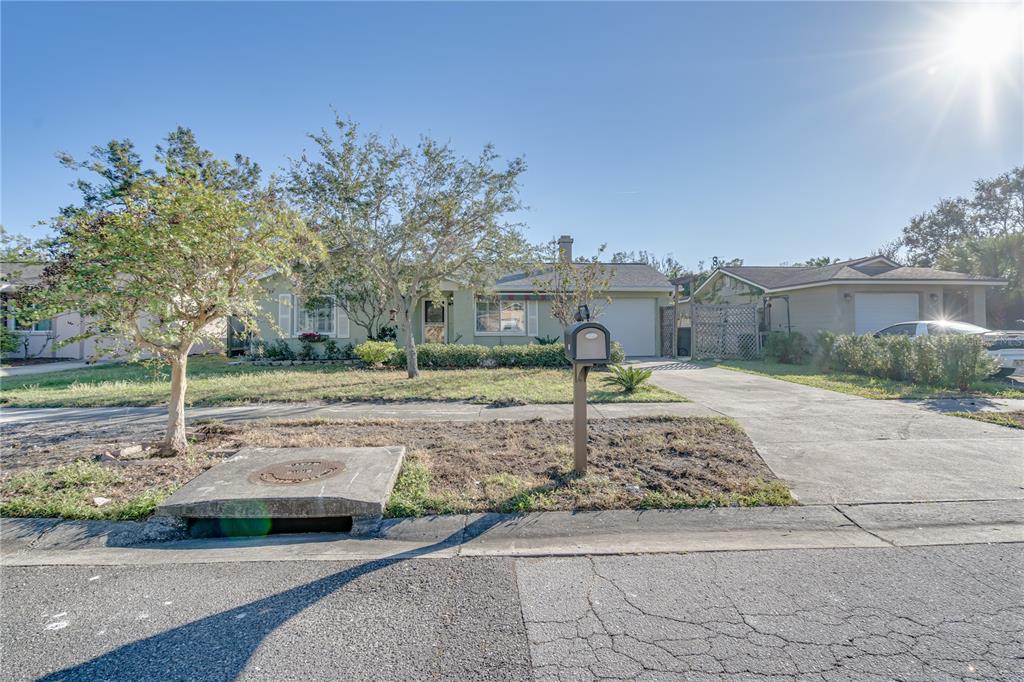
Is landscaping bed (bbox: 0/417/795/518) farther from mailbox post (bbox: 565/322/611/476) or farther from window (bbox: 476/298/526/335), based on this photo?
window (bbox: 476/298/526/335)

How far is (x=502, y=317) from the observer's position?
Answer: 61.4ft

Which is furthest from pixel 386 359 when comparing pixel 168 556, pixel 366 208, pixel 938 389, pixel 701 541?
pixel 938 389

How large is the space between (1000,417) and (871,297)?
1164 centimetres

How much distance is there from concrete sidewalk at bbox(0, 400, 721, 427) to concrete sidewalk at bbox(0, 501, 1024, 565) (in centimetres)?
342

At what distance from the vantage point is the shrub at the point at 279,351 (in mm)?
16108

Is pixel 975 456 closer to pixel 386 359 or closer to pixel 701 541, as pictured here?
pixel 701 541

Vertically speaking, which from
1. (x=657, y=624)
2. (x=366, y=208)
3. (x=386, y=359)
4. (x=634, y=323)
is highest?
(x=366, y=208)

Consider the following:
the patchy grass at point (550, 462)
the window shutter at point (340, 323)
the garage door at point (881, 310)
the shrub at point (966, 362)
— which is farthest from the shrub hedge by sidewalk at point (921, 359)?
the window shutter at point (340, 323)

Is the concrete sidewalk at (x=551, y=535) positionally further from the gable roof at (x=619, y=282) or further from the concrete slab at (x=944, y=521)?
the gable roof at (x=619, y=282)

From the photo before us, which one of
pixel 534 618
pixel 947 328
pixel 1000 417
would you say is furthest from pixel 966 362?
pixel 534 618

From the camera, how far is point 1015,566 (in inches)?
124

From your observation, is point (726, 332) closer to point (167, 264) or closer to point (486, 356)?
point (486, 356)

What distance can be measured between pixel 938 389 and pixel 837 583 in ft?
31.0

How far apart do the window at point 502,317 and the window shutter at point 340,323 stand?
4.84 metres
